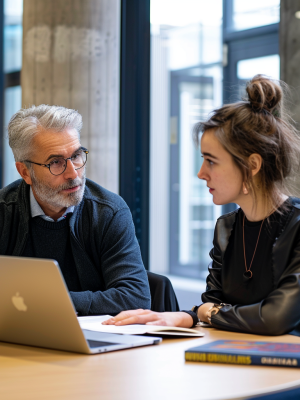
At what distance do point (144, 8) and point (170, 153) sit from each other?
104 centimetres

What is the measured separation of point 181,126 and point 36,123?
1954 mm

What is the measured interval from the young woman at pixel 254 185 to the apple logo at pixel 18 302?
1.98ft

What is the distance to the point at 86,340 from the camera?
4.03 ft

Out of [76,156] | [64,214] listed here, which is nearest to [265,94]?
[76,156]

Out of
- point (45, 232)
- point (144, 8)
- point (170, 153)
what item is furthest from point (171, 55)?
point (45, 232)

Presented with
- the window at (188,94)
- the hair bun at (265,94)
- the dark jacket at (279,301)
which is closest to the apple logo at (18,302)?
the dark jacket at (279,301)

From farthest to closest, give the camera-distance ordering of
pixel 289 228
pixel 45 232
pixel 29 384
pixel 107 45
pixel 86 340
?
pixel 107 45
pixel 45 232
pixel 289 228
pixel 86 340
pixel 29 384

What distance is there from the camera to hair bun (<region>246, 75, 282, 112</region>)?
1773 millimetres

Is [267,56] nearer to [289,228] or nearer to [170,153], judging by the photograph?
[170,153]

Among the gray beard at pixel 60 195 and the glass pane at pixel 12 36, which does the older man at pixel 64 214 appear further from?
the glass pane at pixel 12 36

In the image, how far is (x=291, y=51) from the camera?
2.64 meters

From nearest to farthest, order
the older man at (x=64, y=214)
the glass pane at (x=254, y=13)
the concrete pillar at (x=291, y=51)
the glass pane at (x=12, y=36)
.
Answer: the older man at (x=64, y=214) → the concrete pillar at (x=291, y=51) → the glass pane at (x=254, y=13) → the glass pane at (x=12, y=36)

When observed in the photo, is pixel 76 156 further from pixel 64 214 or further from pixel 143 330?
pixel 143 330

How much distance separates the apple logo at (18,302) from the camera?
125 centimetres
